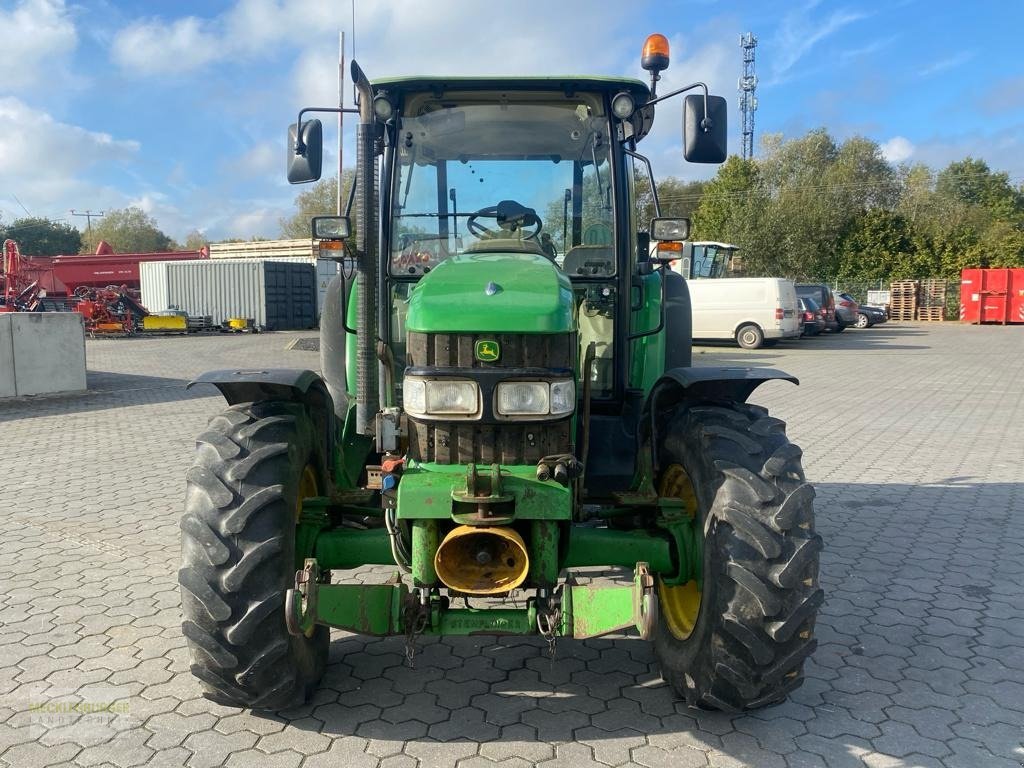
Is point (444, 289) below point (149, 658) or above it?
above

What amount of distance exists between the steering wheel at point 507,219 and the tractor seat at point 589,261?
220 mm

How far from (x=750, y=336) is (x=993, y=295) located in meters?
17.4

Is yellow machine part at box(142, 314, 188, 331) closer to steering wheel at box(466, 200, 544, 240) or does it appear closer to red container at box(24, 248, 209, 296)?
red container at box(24, 248, 209, 296)

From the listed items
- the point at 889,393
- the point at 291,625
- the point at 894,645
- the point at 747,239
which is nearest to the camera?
the point at 291,625

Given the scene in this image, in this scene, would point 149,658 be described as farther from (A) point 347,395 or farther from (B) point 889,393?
(B) point 889,393

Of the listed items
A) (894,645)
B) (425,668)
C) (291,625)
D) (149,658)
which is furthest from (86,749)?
(894,645)

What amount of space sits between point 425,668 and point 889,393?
11.9 m

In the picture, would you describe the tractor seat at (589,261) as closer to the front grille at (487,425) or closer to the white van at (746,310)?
the front grille at (487,425)

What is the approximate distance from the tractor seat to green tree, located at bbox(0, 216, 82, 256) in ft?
255

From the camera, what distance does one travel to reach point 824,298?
2877 cm

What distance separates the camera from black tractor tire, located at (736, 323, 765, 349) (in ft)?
76.4

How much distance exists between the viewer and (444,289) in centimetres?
325

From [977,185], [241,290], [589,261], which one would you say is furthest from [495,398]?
[977,185]

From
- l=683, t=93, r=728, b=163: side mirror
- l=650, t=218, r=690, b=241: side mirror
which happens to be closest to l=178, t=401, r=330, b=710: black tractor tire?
l=650, t=218, r=690, b=241: side mirror
